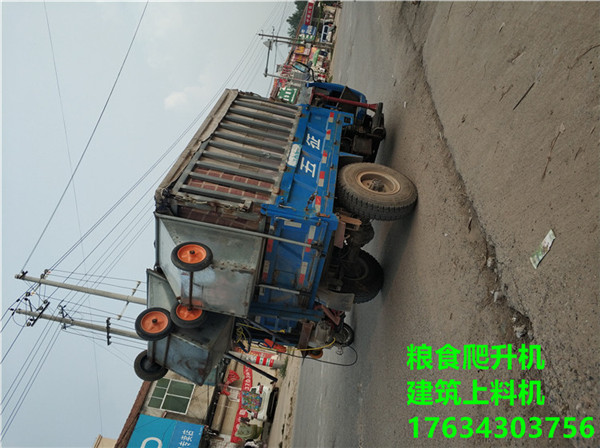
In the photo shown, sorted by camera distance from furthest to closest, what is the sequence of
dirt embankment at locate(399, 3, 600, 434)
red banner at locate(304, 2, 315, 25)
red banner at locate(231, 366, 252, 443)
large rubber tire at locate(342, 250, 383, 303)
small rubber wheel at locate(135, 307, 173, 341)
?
red banner at locate(304, 2, 315, 25) → red banner at locate(231, 366, 252, 443) → large rubber tire at locate(342, 250, 383, 303) → small rubber wheel at locate(135, 307, 173, 341) → dirt embankment at locate(399, 3, 600, 434)

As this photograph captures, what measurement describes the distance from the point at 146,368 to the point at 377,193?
374cm

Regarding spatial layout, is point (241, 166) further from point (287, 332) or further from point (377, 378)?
point (377, 378)

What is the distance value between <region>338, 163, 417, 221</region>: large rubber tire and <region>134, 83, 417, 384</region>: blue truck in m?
0.01

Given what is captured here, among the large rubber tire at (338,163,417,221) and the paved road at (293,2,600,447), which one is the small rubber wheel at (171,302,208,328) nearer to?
→ the large rubber tire at (338,163,417,221)

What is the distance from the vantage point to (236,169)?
480 centimetres

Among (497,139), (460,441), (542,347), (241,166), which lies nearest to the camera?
(542,347)

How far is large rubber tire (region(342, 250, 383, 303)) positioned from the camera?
5.48 metres

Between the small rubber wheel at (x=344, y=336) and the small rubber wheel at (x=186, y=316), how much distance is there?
254 cm

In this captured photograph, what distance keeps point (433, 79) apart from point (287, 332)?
173 inches

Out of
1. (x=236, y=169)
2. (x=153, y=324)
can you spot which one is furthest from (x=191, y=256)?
(x=236, y=169)

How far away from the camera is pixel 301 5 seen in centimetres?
4803

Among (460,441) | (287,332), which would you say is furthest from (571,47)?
(287,332)

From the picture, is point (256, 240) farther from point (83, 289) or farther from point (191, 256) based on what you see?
point (83, 289)

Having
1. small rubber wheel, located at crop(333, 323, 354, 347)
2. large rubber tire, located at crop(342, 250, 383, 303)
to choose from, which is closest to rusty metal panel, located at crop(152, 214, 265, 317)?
large rubber tire, located at crop(342, 250, 383, 303)
